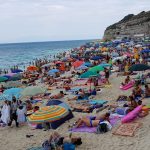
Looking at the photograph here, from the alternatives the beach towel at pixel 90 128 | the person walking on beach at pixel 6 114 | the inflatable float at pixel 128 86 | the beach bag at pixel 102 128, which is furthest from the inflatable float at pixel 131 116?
the inflatable float at pixel 128 86

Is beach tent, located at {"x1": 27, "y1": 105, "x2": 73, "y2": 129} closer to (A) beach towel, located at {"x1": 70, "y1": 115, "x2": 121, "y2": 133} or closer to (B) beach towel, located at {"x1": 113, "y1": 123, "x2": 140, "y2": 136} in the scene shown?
(A) beach towel, located at {"x1": 70, "y1": 115, "x2": 121, "y2": 133}

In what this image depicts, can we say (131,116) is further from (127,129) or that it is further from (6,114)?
(6,114)

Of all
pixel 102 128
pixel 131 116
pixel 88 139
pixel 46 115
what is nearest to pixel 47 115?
pixel 46 115

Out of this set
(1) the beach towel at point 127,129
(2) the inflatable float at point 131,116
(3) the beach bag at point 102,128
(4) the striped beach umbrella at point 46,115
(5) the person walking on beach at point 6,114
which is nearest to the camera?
(1) the beach towel at point 127,129

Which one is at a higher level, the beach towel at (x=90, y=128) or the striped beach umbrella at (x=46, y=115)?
the striped beach umbrella at (x=46, y=115)

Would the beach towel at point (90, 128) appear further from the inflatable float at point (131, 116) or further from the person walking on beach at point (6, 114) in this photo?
the person walking on beach at point (6, 114)

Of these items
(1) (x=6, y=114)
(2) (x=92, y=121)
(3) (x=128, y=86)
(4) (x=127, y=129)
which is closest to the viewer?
(4) (x=127, y=129)

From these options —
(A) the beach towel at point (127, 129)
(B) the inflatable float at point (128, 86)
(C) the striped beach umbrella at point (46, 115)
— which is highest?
(C) the striped beach umbrella at point (46, 115)

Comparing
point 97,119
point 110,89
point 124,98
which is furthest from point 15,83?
point 97,119

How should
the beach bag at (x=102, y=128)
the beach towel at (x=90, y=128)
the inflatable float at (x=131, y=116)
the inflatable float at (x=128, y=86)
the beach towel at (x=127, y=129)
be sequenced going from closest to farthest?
the beach towel at (x=127, y=129)
the beach bag at (x=102, y=128)
the beach towel at (x=90, y=128)
the inflatable float at (x=131, y=116)
the inflatable float at (x=128, y=86)

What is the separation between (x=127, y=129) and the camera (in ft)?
35.9

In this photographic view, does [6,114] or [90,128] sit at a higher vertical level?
[6,114]

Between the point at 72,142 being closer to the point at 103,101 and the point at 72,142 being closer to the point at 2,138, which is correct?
the point at 2,138

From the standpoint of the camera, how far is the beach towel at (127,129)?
1060 centimetres
